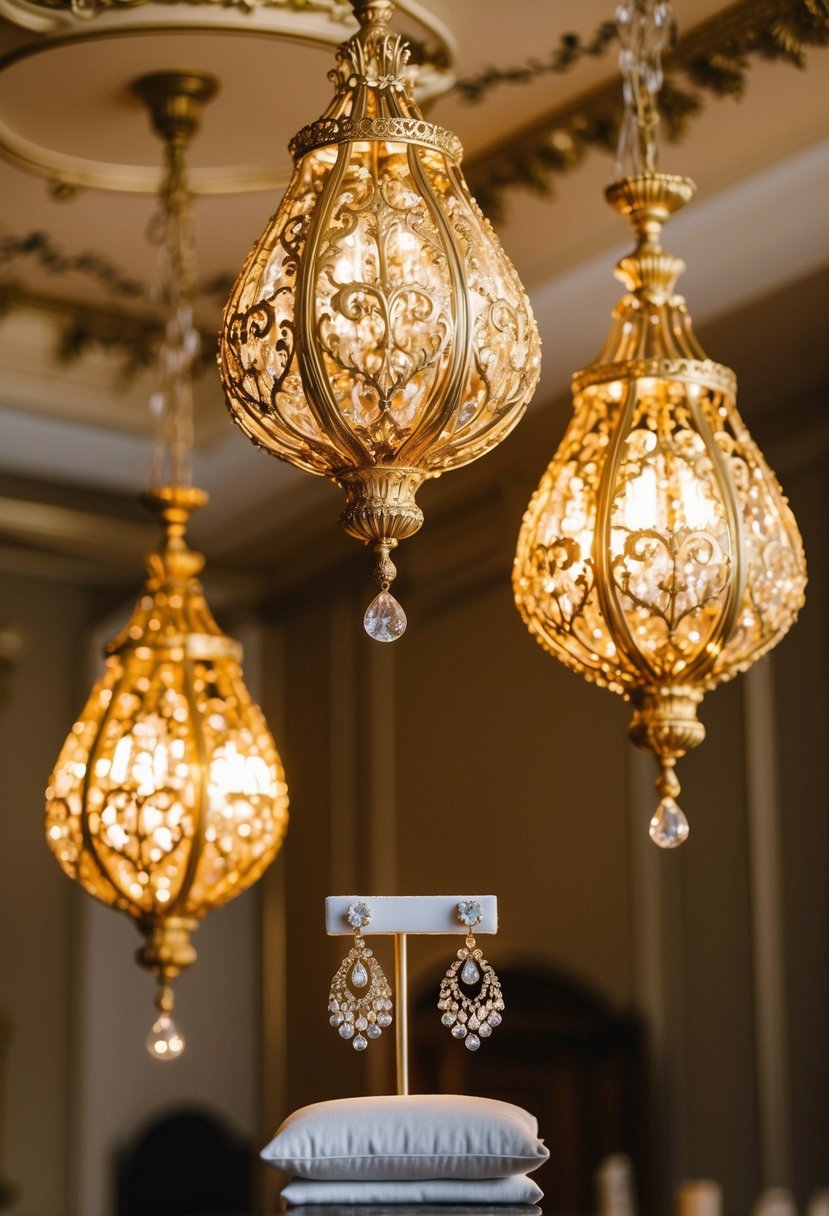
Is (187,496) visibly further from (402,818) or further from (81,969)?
(81,969)

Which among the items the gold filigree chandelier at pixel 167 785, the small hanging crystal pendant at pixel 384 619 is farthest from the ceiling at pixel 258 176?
the small hanging crystal pendant at pixel 384 619

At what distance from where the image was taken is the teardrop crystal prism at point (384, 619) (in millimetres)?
1562

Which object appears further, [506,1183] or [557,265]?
[557,265]

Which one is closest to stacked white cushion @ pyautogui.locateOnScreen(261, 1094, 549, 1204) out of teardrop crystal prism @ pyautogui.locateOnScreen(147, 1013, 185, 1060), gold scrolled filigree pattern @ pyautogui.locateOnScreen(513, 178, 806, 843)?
gold scrolled filigree pattern @ pyautogui.locateOnScreen(513, 178, 806, 843)

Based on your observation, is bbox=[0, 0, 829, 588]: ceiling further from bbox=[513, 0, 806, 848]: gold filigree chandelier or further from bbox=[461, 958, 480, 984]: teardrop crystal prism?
bbox=[461, 958, 480, 984]: teardrop crystal prism

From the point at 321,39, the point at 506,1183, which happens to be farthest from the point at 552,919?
the point at 506,1183

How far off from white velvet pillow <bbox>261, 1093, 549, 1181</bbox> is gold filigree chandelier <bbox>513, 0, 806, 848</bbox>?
43cm

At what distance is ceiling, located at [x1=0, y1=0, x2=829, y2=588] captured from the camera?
2.74 m

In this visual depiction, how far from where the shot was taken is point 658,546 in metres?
1.89

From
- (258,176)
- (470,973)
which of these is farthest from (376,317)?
(258,176)

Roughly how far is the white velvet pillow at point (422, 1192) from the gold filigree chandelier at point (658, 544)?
0.45 m

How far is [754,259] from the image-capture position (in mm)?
3514

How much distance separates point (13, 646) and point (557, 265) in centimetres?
264

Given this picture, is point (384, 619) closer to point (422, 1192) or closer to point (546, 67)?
point (422, 1192)
